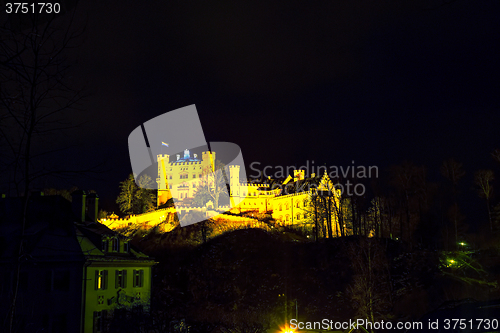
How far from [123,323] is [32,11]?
20.4 meters

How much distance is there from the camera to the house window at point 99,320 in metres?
24.3

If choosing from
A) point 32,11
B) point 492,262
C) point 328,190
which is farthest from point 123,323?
point 328,190

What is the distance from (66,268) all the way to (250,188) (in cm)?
7903

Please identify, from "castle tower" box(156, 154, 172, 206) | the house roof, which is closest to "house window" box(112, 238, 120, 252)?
the house roof

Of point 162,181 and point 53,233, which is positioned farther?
point 162,181

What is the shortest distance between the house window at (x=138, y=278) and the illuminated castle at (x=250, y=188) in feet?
132

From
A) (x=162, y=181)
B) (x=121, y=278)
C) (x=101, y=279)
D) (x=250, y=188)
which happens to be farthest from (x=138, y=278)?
(x=162, y=181)

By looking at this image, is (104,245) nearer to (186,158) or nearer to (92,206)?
(92,206)

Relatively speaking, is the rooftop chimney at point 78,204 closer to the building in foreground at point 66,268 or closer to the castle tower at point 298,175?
the building in foreground at point 66,268

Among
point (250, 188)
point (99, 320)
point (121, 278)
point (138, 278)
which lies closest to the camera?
point (99, 320)

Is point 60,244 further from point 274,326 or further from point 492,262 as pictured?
point 492,262

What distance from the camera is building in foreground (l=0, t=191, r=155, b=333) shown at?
23297mm

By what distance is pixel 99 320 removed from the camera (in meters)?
24.8

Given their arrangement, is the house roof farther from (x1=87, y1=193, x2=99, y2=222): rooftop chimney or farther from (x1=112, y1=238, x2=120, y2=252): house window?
(x1=87, y1=193, x2=99, y2=222): rooftop chimney
